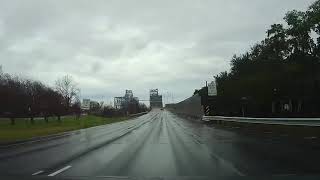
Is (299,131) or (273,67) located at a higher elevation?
(273,67)

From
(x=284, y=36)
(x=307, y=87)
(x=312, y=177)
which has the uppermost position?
(x=284, y=36)

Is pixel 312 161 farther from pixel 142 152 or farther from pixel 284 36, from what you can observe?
pixel 284 36

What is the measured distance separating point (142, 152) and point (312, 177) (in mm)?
10054

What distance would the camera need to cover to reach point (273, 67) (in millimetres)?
68750

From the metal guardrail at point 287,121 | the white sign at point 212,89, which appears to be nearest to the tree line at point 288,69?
the white sign at point 212,89

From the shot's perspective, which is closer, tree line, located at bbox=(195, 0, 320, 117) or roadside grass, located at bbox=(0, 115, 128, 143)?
roadside grass, located at bbox=(0, 115, 128, 143)

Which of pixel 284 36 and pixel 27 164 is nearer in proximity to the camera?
pixel 27 164

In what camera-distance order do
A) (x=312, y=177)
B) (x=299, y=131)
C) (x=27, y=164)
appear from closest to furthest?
(x=312, y=177) < (x=27, y=164) < (x=299, y=131)

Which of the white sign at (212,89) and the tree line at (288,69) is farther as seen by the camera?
the white sign at (212,89)

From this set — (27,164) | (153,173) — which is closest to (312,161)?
(153,173)

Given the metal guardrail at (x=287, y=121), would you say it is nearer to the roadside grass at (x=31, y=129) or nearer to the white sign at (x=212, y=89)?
the roadside grass at (x=31, y=129)

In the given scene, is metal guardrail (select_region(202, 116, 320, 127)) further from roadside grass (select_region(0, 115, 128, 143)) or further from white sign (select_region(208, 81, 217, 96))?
white sign (select_region(208, 81, 217, 96))

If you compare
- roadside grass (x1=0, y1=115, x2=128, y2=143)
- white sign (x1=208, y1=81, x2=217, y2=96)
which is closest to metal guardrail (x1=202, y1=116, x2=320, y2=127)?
roadside grass (x1=0, y1=115, x2=128, y2=143)

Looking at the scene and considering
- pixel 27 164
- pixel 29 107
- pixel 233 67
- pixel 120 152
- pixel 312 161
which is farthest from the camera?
pixel 233 67
